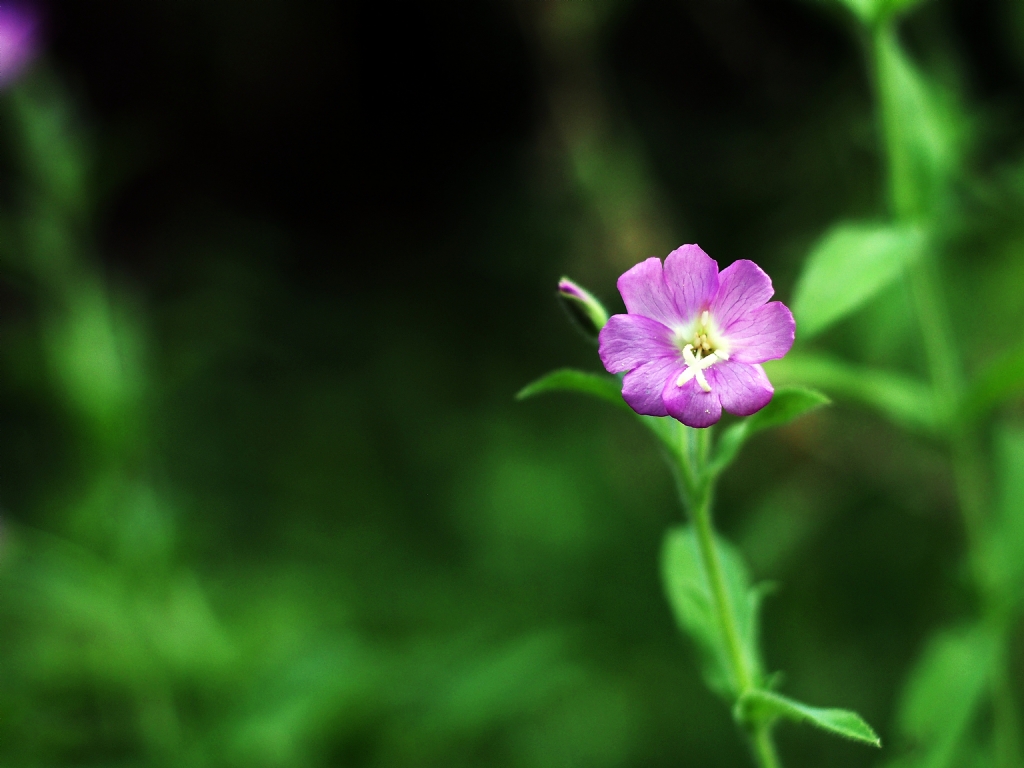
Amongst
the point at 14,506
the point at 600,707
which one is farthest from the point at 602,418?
the point at 14,506

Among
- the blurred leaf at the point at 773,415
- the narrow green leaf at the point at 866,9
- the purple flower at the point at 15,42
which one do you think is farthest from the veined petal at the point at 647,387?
the purple flower at the point at 15,42

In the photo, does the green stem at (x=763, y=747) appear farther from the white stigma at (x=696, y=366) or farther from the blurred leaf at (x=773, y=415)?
the white stigma at (x=696, y=366)

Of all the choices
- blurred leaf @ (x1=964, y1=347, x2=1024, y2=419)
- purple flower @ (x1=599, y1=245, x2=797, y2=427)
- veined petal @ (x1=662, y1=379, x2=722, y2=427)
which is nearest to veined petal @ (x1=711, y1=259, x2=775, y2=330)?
purple flower @ (x1=599, y1=245, x2=797, y2=427)

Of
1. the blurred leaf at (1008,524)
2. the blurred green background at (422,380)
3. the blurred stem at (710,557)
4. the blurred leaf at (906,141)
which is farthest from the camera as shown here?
the blurred green background at (422,380)

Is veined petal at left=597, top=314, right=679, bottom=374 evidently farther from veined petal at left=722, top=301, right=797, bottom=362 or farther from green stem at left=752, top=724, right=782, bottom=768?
green stem at left=752, top=724, right=782, bottom=768

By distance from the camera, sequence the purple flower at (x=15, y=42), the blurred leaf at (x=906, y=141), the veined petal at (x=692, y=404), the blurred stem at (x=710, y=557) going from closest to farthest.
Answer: the veined petal at (x=692, y=404) < the blurred stem at (x=710, y=557) < the blurred leaf at (x=906, y=141) < the purple flower at (x=15, y=42)

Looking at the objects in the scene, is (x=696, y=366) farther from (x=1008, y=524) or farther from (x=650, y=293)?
(x=1008, y=524)

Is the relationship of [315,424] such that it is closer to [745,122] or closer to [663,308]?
[745,122]
